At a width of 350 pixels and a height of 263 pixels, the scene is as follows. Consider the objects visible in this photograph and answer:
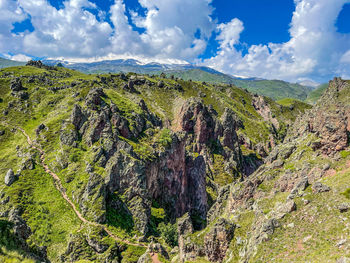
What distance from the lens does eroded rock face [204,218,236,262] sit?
3922cm

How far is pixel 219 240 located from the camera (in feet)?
131

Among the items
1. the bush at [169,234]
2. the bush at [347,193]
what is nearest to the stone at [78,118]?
the bush at [169,234]

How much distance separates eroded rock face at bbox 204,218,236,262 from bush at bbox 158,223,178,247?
31328mm

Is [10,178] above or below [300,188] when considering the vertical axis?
below

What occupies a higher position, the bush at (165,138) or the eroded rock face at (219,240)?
the bush at (165,138)

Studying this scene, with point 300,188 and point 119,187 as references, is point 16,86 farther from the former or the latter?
point 300,188

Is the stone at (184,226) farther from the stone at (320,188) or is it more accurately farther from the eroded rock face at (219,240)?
the stone at (320,188)

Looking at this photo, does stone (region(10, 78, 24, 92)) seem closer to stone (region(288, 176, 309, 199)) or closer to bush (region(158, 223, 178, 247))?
bush (region(158, 223, 178, 247))

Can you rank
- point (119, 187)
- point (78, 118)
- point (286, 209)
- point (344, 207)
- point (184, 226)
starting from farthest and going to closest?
point (78, 118) < point (119, 187) < point (184, 226) < point (286, 209) < point (344, 207)

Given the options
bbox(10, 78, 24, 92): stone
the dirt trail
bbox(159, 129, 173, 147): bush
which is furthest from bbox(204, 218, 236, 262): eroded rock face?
bbox(10, 78, 24, 92): stone

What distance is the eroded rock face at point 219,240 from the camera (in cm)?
3922

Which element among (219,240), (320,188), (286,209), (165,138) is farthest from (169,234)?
(320,188)

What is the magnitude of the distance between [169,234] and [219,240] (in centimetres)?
3474

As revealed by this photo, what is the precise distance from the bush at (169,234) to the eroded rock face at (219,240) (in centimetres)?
3133
